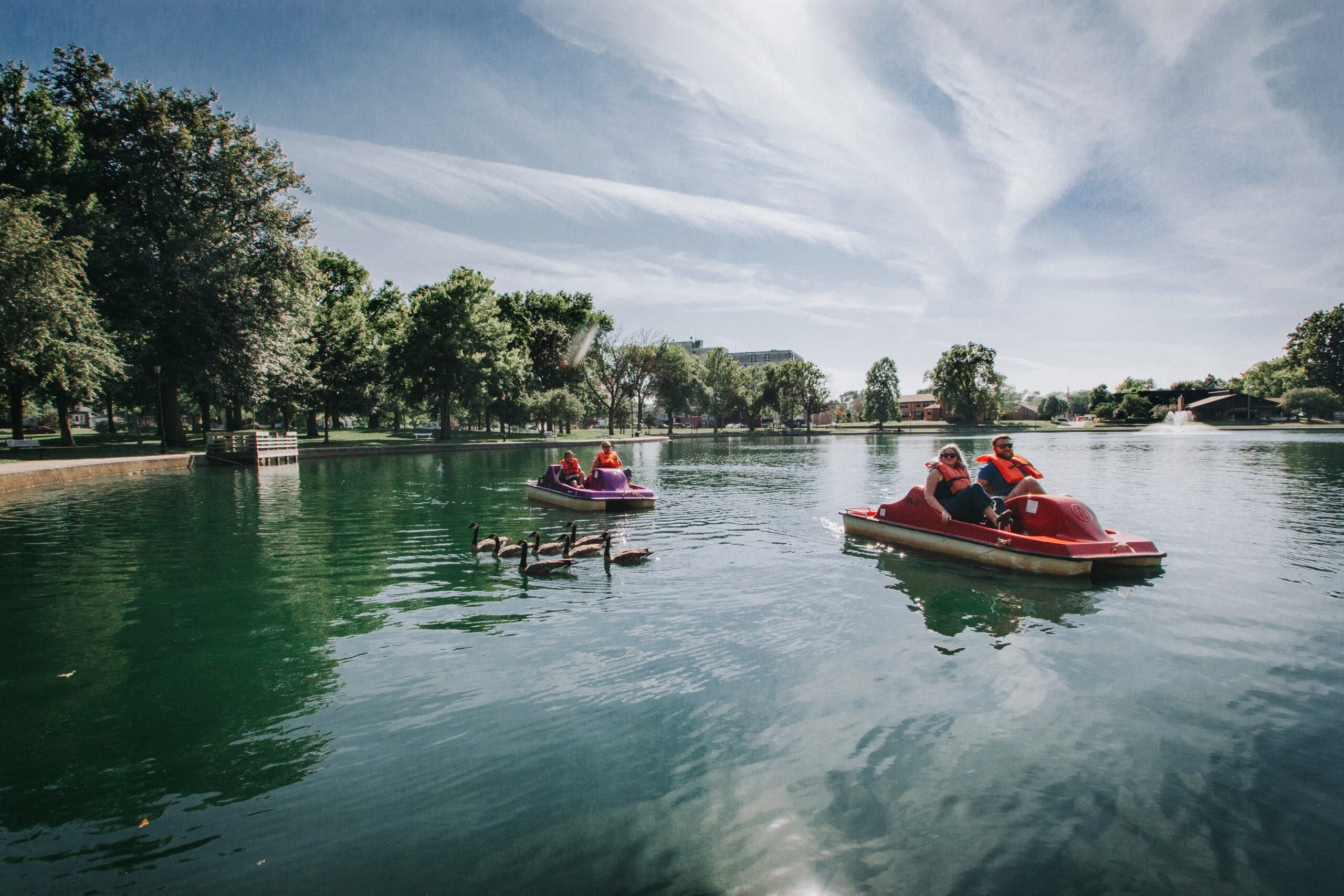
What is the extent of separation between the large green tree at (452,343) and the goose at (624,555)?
48098 mm

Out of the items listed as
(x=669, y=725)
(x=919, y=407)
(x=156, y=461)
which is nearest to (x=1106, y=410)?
(x=919, y=407)

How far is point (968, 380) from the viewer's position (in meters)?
116

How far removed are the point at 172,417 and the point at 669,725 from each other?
5135 cm

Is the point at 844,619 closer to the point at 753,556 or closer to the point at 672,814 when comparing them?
the point at 753,556

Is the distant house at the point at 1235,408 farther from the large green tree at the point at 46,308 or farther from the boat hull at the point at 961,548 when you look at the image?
the large green tree at the point at 46,308

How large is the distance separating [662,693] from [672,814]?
2.13 metres

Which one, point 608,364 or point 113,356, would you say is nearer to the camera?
point 113,356

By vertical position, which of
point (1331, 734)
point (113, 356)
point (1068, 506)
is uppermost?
point (113, 356)

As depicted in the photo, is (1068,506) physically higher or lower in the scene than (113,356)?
lower

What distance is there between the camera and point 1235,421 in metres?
113

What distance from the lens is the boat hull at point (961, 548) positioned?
1165 centimetres

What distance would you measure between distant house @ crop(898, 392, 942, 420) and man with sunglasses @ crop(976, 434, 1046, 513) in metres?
156

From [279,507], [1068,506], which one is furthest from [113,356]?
[1068,506]

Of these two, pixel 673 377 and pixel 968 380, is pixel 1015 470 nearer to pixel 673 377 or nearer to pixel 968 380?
pixel 673 377
